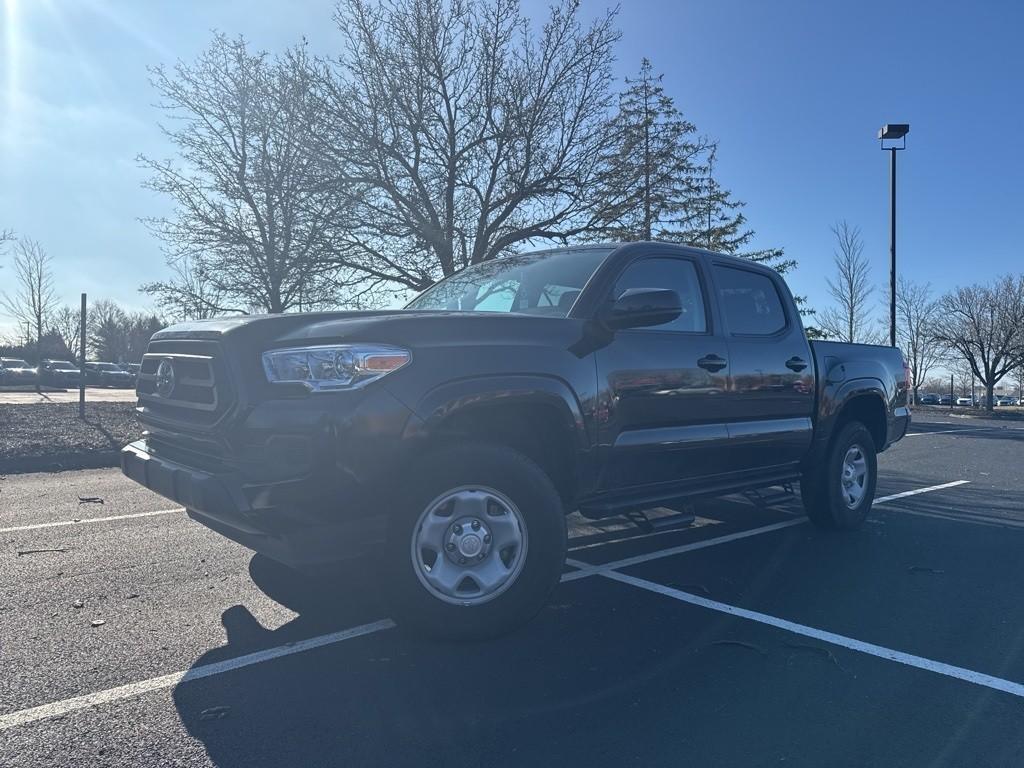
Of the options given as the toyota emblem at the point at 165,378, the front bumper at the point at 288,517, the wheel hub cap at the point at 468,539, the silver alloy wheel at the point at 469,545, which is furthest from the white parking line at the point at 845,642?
the toyota emblem at the point at 165,378

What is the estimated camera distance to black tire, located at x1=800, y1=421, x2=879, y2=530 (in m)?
5.79

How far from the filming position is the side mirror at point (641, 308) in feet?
12.4

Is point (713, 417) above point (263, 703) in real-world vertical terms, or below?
above

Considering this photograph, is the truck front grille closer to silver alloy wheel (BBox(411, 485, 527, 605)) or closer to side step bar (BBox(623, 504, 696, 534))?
silver alloy wheel (BBox(411, 485, 527, 605))

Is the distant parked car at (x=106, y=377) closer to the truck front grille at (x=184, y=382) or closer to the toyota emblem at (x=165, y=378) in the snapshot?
the truck front grille at (x=184, y=382)

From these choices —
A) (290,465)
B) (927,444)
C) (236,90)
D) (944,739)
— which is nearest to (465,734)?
(290,465)

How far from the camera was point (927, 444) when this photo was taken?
1455 cm

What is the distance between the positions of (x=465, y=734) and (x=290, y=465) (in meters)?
1.22

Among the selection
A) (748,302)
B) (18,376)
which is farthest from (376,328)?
(18,376)

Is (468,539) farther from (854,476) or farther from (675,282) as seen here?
(854,476)

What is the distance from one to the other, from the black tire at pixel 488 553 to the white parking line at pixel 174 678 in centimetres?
44

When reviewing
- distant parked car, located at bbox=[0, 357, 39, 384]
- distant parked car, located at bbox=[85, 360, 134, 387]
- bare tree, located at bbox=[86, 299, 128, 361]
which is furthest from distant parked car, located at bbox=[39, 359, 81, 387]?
bare tree, located at bbox=[86, 299, 128, 361]

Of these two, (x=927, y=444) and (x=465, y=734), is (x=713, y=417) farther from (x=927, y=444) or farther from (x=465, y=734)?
(x=927, y=444)

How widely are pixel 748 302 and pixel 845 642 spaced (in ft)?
8.21
